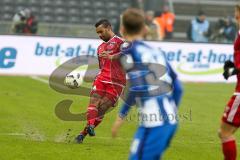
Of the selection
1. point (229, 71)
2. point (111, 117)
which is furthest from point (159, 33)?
point (229, 71)

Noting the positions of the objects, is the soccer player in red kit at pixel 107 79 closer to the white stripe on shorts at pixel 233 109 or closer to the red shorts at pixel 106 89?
the red shorts at pixel 106 89

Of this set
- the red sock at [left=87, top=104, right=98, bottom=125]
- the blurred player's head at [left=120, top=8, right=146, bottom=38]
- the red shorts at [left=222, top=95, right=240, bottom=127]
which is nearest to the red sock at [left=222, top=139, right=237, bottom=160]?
the red shorts at [left=222, top=95, right=240, bottom=127]

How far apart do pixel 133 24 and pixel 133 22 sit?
25 millimetres

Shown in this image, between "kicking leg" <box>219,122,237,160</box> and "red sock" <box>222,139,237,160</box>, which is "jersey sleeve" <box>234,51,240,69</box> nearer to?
"kicking leg" <box>219,122,237,160</box>

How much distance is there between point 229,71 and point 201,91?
13567 mm

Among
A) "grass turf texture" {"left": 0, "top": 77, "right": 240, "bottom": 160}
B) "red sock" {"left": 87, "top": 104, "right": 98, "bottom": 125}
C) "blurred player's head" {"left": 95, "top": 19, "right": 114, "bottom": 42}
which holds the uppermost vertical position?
"blurred player's head" {"left": 95, "top": 19, "right": 114, "bottom": 42}

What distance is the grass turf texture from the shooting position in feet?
37.4

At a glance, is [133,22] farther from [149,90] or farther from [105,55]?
[105,55]

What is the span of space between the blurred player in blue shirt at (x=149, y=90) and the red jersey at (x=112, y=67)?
4.70 m

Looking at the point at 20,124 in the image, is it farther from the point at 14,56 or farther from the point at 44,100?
the point at 14,56

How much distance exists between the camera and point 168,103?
7.67 metres

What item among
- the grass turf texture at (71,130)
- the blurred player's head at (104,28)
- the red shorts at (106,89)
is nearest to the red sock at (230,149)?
the grass turf texture at (71,130)

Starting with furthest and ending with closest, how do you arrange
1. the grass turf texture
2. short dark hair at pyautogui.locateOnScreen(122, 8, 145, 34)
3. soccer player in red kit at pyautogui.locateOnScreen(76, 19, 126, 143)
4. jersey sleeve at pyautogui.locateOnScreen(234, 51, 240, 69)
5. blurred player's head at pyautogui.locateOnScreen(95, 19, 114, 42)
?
soccer player in red kit at pyautogui.locateOnScreen(76, 19, 126, 143) → blurred player's head at pyautogui.locateOnScreen(95, 19, 114, 42) → the grass turf texture → jersey sleeve at pyautogui.locateOnScreen(234, 51, 240, 69) → short dark hair at pyautogui.locateOnScreen(122, 8, 145, 34)

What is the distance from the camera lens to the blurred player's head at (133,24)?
7.35 m
